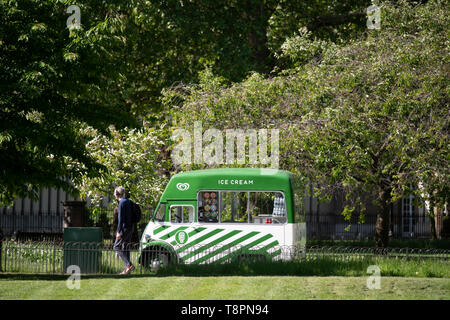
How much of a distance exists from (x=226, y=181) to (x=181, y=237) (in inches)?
65.5

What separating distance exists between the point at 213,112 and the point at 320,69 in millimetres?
3426

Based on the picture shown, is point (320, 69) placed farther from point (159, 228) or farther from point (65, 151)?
point (65, 151)

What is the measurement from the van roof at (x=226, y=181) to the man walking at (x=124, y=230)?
1.56m

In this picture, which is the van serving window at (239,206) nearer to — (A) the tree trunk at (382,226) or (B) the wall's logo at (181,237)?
(B) the wall's logo at (181,237)

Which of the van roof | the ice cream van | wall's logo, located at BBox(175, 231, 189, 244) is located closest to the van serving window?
the ice cream van

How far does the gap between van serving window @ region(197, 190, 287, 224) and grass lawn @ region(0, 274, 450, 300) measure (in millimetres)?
3418

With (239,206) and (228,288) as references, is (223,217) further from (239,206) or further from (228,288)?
(228,288)

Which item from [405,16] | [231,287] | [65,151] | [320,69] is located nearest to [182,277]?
[231,287]

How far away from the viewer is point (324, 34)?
99.6ft

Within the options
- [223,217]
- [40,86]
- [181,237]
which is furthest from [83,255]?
[40,86]

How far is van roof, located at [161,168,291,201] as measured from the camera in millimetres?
16141

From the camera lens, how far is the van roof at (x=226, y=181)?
635 inches
